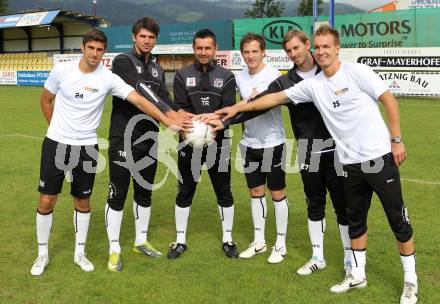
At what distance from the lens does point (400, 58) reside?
73.0 feet

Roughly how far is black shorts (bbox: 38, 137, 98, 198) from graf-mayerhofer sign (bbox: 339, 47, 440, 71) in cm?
2010

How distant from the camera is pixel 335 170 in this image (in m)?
4.57

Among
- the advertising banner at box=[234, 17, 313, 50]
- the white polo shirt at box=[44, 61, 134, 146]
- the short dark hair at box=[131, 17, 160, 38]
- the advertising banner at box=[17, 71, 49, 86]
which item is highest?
the advertising banner at box=[234, 17, 313, 50]

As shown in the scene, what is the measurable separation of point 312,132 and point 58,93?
254cm

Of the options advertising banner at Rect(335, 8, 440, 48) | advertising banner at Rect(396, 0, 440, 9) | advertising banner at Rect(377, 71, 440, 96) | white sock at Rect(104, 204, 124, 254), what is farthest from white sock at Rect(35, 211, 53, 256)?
advertising banner at Rect(396, 0, 440, 9)

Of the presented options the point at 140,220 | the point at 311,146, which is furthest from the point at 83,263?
the point at 311,146

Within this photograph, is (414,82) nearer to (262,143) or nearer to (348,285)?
(262,143)

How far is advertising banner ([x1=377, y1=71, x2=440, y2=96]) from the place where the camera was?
21.4m

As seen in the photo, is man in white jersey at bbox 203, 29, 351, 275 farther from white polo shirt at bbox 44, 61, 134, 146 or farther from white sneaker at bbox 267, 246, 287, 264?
white polo shirt at bbox 44, 61, 134, 146

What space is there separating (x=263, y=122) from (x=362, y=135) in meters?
1.30

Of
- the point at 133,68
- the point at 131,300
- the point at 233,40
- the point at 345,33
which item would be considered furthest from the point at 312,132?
the point at 233,40

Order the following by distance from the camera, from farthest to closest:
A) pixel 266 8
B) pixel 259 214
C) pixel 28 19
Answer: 1. pixel 266 8
2. pixel 28 19
3. pixel 259 214

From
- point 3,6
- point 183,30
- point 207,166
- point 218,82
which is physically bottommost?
point 207,166

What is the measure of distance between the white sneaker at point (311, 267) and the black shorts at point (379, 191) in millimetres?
806
